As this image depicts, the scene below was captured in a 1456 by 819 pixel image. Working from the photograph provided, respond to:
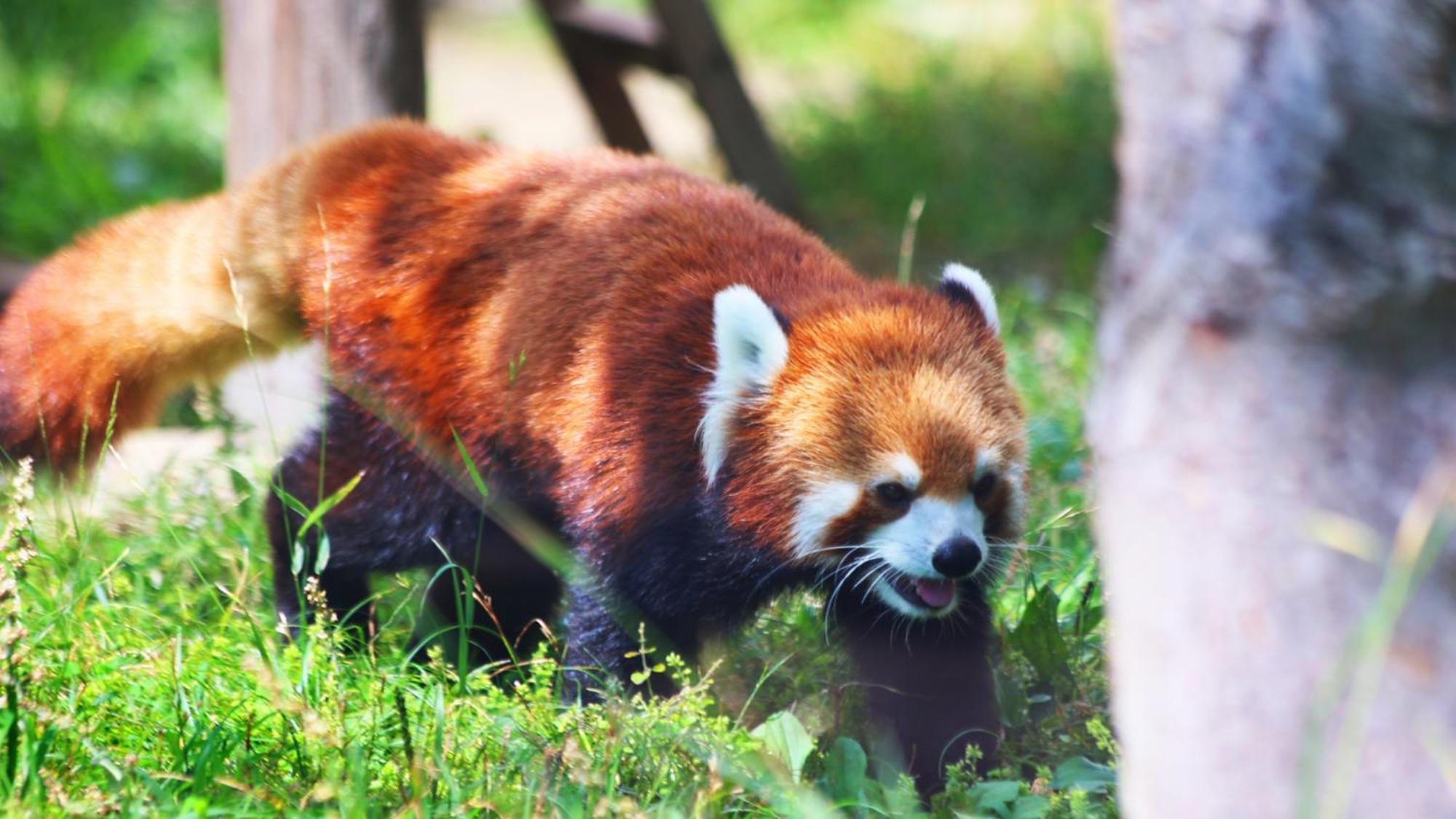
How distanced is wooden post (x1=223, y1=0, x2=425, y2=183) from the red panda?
612 mm

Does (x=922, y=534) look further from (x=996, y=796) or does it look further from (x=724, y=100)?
(x=724, y=100)

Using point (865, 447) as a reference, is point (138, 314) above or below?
above

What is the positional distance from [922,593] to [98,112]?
5.01 metres

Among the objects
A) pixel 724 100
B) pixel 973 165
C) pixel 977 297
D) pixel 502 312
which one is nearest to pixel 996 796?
pixel 977 297

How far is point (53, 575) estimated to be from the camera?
8.89 ft

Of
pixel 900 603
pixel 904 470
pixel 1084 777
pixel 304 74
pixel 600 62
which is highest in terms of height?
pixel 304 74

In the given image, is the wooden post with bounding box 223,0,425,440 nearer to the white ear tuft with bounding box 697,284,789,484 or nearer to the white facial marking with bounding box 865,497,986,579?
the white ear tuft with bounding box 697,284,789,484

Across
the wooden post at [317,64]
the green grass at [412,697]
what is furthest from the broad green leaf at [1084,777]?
the wooden post at [317,64]

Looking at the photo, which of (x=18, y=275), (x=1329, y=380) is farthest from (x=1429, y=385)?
(x=18, y=275)

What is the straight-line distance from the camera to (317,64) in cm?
360

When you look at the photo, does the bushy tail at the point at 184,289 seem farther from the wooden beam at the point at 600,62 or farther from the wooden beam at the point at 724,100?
the wooden beam at the point at 600,62

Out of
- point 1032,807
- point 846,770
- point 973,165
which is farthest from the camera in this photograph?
point 973,165

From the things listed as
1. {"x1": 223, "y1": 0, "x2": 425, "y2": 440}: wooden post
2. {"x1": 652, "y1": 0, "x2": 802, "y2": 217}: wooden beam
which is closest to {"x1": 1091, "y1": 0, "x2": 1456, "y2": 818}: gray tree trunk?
{"x1": 223, "y1": 0, "x2": 425, "y2": 440}: wooden post

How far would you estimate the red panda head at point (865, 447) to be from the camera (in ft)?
7.76
